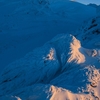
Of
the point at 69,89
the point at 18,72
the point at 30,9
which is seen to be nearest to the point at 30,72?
the point at 18,72

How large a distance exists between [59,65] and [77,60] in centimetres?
48

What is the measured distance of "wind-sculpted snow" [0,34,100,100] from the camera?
4747 mm

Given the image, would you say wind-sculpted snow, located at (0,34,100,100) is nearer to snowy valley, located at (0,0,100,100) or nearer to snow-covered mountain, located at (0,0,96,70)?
snowy valley, located at (0,0,100,100)

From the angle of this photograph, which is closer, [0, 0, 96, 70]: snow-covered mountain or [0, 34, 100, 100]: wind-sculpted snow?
[0, 34, 100, 100]: wind-sculpted snow

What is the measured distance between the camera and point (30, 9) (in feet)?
76.7

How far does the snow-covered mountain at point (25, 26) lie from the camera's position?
1454 centimetres

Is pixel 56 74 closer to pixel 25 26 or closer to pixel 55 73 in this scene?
pixel 55 73

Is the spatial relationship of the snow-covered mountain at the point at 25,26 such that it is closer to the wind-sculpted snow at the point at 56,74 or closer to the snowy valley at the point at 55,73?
the snowy valley at the point at 55,73

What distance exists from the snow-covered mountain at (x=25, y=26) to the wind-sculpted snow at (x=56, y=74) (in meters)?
4.62

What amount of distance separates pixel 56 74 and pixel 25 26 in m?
14.4

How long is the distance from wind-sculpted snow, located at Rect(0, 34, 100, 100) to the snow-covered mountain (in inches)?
182

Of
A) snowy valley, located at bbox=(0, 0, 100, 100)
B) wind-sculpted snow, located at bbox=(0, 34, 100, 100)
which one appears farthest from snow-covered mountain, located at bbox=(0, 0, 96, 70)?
wind-sculpted snow, located at bbox=(0, 34, 100, 100)

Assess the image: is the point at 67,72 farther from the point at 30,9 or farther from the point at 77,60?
the point at 30,9

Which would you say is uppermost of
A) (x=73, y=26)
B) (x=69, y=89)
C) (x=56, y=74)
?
(x=69, y=89)
